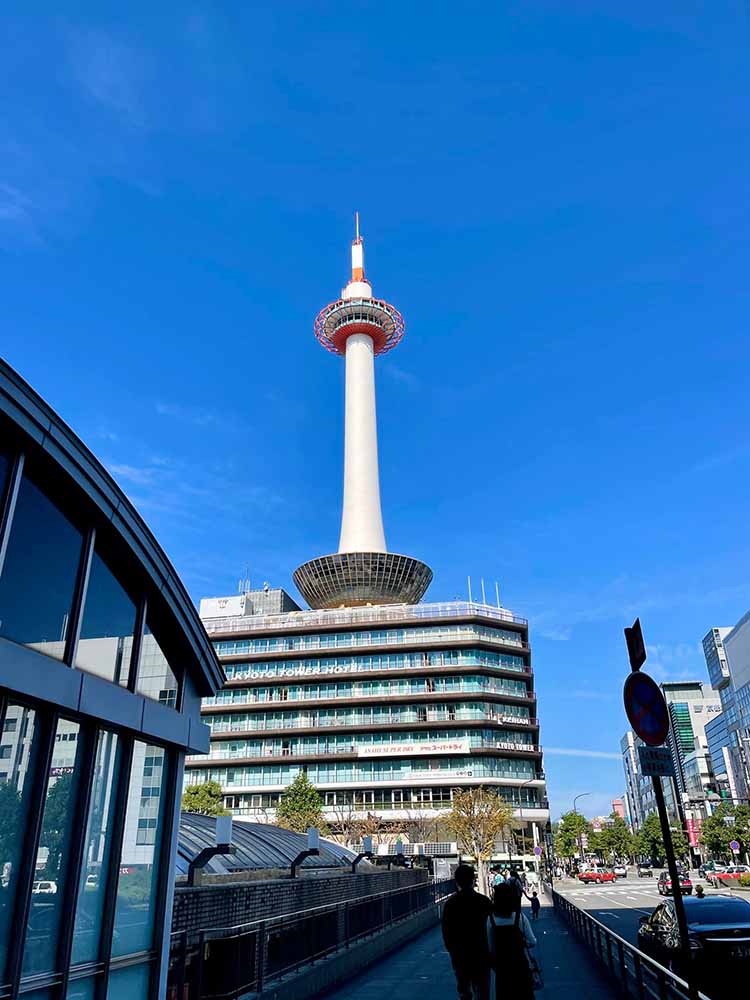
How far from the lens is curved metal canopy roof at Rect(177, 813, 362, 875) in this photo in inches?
631

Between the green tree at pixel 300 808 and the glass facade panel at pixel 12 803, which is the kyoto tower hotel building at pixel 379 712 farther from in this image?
the glass facade panel at pixel 12 803

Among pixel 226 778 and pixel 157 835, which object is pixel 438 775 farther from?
pixel 157 835

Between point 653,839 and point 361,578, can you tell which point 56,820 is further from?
point 653,839

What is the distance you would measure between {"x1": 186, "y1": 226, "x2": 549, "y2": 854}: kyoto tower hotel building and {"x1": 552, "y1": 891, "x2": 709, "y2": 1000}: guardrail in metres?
59.0

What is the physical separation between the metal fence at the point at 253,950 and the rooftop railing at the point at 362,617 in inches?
2591

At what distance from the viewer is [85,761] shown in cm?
762

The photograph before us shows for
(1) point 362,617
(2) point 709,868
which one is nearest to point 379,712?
(1) point 362,617

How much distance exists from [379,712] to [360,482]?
113 ft

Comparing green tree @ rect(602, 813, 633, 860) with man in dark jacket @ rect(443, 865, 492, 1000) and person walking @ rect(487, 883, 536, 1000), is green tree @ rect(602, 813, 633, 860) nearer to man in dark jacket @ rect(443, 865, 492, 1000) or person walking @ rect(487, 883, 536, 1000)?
person walking @ rect(487, 883, 536, 1000)

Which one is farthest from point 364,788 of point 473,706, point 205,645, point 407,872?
point 205,645

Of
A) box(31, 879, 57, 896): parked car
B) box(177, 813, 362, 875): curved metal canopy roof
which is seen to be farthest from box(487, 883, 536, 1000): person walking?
box(177, 813, 362, 875): curved metal canopy roof

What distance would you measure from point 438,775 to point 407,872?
47348 mm

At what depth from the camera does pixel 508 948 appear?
8.30 metres

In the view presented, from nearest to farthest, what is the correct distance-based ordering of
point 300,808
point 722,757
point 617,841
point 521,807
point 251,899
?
point 251,899
point 300,808
point 521,807
point 617,841
point 722,757
